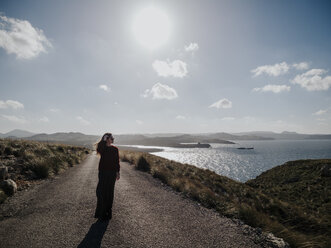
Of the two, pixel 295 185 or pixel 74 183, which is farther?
pixel 295 185

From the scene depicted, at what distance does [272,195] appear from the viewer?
77.7 feet

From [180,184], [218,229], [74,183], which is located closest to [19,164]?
[74,183]

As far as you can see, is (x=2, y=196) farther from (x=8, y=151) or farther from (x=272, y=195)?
(x=272, y=195)

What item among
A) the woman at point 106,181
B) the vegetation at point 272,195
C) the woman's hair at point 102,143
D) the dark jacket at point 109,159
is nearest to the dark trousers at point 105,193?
the woman at point 106,181

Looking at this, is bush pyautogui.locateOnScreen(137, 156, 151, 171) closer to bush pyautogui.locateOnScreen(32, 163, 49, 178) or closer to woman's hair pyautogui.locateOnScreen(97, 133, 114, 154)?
bush pyautogui.locateOnScreen(32, 163, 49, 178)

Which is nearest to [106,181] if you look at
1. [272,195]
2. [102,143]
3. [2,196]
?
[102,143]

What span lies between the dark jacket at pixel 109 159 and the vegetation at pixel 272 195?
14.0 feet

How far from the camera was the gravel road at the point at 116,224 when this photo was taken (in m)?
3.94

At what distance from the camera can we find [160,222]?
5.00 meters

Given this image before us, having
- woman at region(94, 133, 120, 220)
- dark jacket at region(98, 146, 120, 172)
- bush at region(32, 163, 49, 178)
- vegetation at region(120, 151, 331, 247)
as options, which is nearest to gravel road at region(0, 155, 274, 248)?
woman at region(94, 133, 120, 220)

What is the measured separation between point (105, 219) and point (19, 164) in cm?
958

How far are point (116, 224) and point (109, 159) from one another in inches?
74.9

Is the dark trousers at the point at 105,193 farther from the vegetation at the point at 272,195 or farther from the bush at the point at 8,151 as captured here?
the bush at the point at 8,151

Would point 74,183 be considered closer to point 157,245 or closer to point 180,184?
point 180,184
